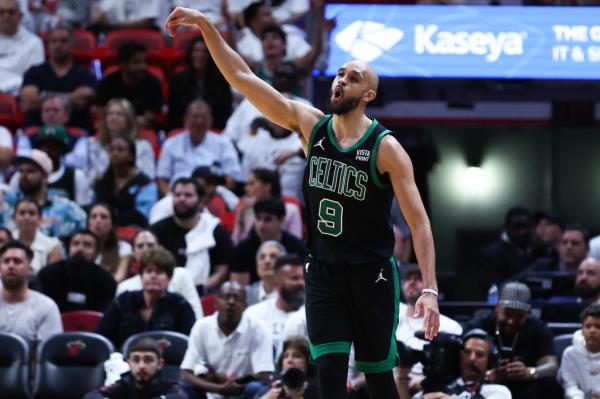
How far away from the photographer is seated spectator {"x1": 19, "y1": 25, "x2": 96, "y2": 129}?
1421 centimetres

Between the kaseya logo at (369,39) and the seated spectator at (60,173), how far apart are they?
117 inches

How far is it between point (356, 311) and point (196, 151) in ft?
23.9

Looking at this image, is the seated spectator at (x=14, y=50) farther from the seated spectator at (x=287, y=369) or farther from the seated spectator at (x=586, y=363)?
the seated spectator at (x=586, y=363)

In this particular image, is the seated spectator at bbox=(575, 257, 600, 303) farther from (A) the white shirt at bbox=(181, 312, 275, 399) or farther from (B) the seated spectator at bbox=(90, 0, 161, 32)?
(B) the seated spectator at bbox=(90, 0, 161, 32)

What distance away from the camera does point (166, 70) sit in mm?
15578

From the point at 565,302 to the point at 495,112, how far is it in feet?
16.0

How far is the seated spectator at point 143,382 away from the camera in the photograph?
30.0 feet

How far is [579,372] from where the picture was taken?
9.48m

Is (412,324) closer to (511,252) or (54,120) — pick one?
(511,252)

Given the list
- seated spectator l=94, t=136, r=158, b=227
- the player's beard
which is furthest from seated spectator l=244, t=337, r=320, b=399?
seated spectator l=94, t=136, r=158, b=227

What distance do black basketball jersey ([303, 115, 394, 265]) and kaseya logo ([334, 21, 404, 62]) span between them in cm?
736

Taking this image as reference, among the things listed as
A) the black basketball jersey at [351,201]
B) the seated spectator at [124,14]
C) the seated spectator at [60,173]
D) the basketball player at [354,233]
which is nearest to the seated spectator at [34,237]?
the seated spectator at [60,173]

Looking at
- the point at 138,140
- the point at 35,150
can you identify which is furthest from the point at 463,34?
the point at 35,150

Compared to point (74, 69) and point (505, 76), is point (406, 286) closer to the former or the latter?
point (505, 76)
